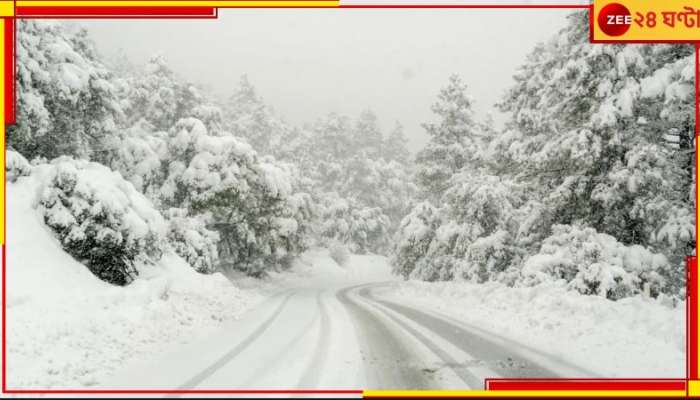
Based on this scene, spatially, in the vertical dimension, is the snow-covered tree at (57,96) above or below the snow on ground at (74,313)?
above

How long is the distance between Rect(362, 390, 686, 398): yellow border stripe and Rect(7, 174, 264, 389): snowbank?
13.3 ft

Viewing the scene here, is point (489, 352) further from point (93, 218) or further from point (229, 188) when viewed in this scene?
point (229, 188)

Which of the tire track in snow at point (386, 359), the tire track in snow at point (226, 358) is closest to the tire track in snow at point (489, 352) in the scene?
the tire track in snow at point (386, 359)

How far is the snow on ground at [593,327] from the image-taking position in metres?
8.60

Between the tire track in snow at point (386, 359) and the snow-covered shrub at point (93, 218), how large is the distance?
6.25m

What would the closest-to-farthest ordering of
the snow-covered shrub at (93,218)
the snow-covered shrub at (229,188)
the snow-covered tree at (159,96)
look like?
1. the snow-covered shrub at (93,218)
2. the snow-covered shrub at (229,188)
3. the snow-covered tree at (159,96)

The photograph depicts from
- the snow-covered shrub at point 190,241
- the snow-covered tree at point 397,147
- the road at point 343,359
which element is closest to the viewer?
the road at point 343,359

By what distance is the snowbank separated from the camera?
25.4 feet

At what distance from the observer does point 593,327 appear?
10.9 metres

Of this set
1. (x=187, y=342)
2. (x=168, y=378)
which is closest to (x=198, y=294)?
(x=187, y=342)

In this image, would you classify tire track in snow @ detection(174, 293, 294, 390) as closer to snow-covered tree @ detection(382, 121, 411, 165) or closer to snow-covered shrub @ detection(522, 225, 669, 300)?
snow-covered shrub @ detection(522, 225, 669, 300)

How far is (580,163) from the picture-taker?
15.6 meters

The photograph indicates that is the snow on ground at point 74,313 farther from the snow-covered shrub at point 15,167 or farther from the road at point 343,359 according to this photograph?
the road at point 343,359

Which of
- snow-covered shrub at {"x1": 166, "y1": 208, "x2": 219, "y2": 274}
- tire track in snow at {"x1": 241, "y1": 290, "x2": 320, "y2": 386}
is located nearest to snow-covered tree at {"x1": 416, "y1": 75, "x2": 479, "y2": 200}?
snow-covered shrub at {"x1": 166, "y1": 208, "x2": 219, "y2": 274}
